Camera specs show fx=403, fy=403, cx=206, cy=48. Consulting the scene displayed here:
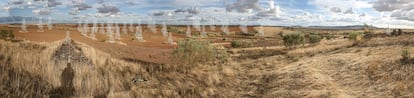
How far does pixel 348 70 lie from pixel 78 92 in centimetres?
1338

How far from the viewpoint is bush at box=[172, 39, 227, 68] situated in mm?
18827

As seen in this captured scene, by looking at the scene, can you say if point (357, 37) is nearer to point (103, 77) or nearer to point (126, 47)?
point (126, 47)

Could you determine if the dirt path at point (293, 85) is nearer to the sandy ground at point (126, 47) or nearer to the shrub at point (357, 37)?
the sandy ground at point (126, 47)

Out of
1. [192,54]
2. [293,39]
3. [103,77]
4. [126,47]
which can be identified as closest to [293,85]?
[192,54]

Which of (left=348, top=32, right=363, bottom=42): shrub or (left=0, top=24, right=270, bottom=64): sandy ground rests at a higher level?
(left=0, top=24, right=270, bottom=64): sandy ground

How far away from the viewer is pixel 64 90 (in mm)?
8484

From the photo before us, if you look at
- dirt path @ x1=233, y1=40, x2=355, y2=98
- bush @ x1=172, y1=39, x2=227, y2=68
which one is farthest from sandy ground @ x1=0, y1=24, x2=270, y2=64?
dirt path @ x1=233, y1=40, x2=355, y2=98

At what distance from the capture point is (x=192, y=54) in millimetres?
19453

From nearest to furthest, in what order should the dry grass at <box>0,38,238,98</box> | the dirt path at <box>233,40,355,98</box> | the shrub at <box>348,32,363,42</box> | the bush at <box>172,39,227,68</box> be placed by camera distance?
the dry grass at <box>0,38,238,98</box>, the dirt path at <box>233,40,355,98</box>, the bush at <box>172,39,227,68</box>, the shrub at <box>348,32,363,42</box>

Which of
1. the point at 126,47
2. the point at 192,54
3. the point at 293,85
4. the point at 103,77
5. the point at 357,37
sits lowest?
the point at 293,85

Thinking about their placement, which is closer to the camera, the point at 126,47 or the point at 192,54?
the point at 192,54

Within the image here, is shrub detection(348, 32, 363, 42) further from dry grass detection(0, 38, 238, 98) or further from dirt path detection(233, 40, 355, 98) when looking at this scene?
dry grass detection(0, 38, 238, 98)

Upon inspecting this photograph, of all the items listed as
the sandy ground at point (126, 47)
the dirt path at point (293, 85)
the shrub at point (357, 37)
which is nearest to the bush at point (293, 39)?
the shrub at point (357, 37)

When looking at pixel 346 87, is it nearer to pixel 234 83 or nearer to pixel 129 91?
pixel 234 83
